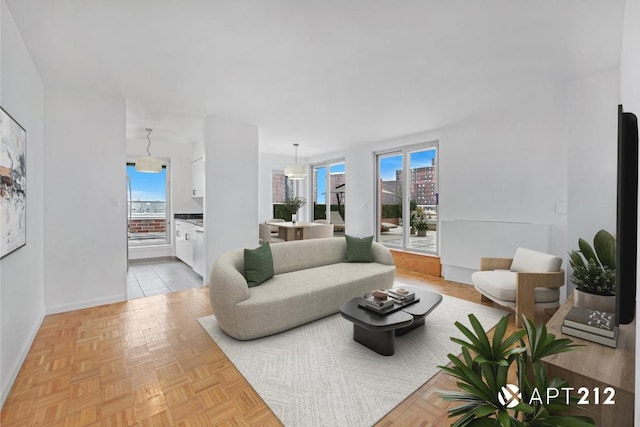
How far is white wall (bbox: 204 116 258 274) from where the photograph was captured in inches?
175

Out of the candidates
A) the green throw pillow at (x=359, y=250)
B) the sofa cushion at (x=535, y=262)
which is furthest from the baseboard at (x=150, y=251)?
the sofa cushion at (x=535, y=262)

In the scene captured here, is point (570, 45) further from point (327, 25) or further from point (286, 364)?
point (286, 364)

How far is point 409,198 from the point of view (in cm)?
582

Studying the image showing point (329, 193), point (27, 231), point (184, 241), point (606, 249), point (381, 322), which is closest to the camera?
point (381, 322)

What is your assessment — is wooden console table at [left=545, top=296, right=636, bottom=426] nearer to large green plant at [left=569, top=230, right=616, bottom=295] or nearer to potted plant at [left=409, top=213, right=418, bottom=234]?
large green plant at [left=569, top=230, right=616, bottom=295]

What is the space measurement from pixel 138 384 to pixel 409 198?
512 cm

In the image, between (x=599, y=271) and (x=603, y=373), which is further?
(x=599, y=271)

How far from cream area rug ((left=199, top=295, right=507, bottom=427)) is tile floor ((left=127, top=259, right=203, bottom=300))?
1.59 m

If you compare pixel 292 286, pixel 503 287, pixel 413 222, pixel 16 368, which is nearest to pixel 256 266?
pixel 292 286

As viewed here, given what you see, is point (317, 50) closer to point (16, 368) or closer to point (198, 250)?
point (16, 368)

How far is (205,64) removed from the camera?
279 cm

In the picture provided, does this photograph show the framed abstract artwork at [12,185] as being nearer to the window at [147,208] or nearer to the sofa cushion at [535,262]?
the window at [147,208]

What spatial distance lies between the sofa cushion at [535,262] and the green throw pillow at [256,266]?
2.99m

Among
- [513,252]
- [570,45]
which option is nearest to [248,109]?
[570,45]
